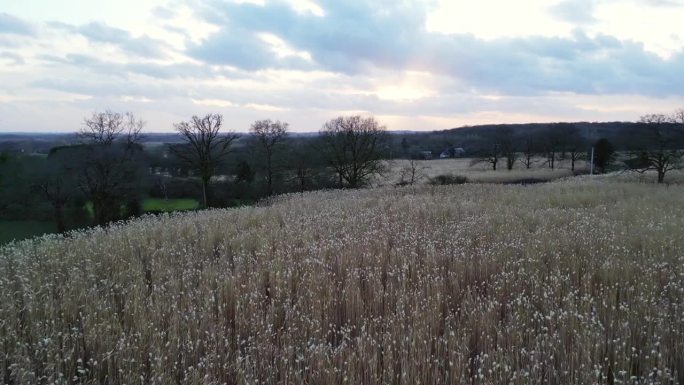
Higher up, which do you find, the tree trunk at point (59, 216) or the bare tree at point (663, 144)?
the bare tree at point (663, 144)

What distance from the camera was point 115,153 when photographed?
103ft

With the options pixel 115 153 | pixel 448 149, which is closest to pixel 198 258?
pixel 115 153

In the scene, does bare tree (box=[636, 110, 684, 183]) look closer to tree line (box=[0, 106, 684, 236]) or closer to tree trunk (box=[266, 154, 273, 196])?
tree line (box=[0, 106, 684, 236])

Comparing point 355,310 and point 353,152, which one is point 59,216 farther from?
point 355,310

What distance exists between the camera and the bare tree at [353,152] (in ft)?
131

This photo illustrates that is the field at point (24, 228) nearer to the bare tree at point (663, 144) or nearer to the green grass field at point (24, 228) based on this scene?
the green grass field at point (24, 228)

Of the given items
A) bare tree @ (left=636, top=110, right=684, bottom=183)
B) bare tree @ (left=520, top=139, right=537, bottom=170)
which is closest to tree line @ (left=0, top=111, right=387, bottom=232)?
bare tree @ (left=636, top=110, right=684, bottom=183)

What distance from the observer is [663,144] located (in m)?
28.1

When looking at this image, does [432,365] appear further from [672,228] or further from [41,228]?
[41,228]

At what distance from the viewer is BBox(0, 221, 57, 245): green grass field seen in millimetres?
27656

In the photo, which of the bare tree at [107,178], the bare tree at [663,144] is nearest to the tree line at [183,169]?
the bare tree at [107,178]

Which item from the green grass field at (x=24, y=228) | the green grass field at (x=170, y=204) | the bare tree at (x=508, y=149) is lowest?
the green grass field at (x=24, y=228)

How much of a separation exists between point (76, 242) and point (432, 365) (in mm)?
7643

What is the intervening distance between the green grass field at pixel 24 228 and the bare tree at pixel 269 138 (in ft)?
53.6
